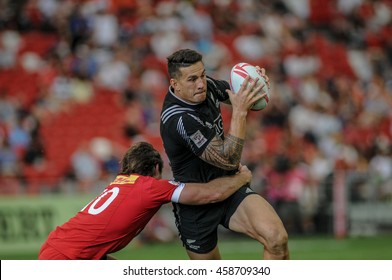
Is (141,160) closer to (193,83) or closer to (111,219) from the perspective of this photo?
(111,219)

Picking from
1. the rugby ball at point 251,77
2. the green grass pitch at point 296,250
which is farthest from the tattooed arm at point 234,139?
the green grass pitch at point 296,250

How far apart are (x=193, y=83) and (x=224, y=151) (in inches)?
26.4

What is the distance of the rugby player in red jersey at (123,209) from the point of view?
7645 mm

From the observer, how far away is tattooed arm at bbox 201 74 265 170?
25.4ft

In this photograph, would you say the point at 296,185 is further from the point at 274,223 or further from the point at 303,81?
the point at 274,223

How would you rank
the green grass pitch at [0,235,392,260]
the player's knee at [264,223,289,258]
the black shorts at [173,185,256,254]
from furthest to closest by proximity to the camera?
the green grass pitch at [0,235,392,260] → the black shorts at [173,185,256,254] → the player's knee at [264,223,289,258]

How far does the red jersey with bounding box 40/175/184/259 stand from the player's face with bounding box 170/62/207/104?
802 mm

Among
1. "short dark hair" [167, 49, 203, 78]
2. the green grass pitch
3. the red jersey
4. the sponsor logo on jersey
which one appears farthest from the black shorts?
the green grass pitch

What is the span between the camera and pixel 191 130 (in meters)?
7.82

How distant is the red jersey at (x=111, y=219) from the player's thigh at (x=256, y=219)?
71cm

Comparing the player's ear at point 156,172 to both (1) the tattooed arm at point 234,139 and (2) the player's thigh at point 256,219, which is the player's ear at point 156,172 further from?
(2) the player's thigh at point 256,219

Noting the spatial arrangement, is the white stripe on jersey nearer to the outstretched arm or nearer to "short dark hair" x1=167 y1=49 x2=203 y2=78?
"short dark hair" x1=167 y1=49 x2=203 y2=78
